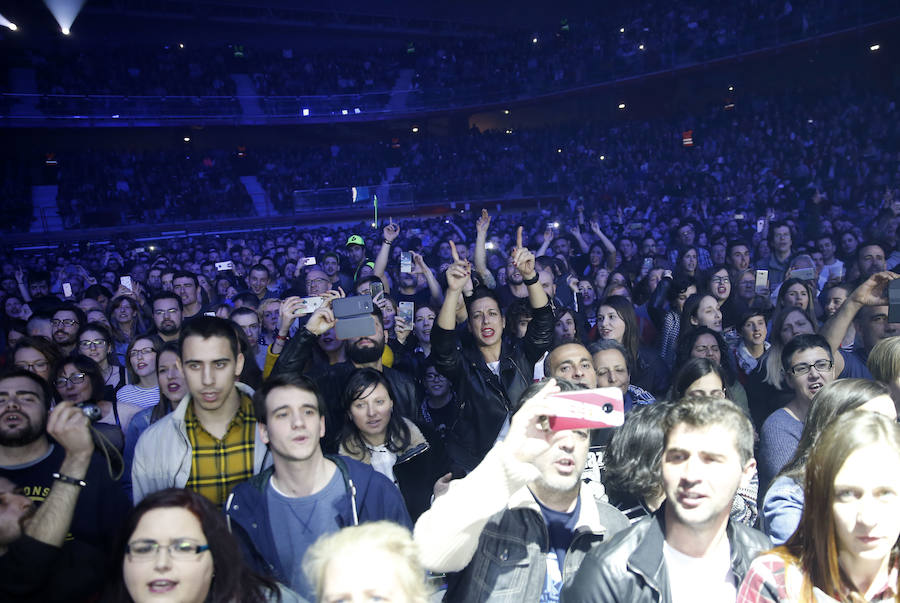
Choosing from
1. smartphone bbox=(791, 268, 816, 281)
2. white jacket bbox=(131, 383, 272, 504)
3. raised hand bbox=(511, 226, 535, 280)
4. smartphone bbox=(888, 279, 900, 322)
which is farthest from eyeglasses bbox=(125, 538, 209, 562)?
smartphone bbox=(791, 268, 816, 281)

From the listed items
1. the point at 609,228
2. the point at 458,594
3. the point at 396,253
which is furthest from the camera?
the point at 609,228

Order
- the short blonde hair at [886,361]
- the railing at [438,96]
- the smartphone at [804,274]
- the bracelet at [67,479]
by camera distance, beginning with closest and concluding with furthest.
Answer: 1. the bracelet at [67,479]
2. the short blonde hair at [886,361]
3. the smartphone at [804,274]
4. the railing at [438,96]

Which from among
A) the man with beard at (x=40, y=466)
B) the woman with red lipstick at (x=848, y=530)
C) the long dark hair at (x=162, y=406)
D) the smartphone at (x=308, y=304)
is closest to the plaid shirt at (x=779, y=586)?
the woman with red lipstick at (x=848, y=530)

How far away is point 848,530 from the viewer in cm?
171

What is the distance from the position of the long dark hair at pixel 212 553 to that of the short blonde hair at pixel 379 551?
318 mm

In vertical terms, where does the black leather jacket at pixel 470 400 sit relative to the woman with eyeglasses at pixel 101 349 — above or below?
below

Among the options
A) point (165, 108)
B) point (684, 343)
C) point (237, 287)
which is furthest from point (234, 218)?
point (684, 343)

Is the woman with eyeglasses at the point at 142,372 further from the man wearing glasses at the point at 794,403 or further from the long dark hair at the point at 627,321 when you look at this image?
the man wearing glasses at the point at 794,403

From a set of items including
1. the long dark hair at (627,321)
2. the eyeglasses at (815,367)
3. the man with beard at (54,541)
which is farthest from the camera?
the long dark hair at (627,321)

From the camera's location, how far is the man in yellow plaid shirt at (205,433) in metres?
2.72

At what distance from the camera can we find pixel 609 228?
1270 centimetres

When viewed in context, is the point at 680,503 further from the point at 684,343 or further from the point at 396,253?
the point at 396,253

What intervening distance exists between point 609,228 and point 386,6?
16846mm

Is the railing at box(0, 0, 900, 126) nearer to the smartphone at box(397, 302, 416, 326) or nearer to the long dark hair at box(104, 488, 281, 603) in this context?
the smartphone at box(397, 302, 416, 326)
